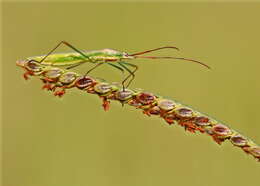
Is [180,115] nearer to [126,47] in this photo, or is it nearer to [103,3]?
[126,47]

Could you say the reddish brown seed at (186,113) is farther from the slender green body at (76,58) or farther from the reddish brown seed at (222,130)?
the slender green body at (76,58)

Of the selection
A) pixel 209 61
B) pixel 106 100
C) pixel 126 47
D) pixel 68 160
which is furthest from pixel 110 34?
pixel 106 100

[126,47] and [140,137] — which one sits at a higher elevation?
[126,47]

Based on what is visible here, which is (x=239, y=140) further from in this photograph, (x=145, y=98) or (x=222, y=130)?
(x=145, y=98)

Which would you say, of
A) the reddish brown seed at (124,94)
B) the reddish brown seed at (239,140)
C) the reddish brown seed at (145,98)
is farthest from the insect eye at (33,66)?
the reddish brown seed at (239,140)

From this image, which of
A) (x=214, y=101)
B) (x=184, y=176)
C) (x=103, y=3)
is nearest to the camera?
(x=184, y=176)

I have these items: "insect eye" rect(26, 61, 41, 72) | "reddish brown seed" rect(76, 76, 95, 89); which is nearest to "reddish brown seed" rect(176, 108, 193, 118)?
"reddish brown seed" rect(76, 76, 95, 89)

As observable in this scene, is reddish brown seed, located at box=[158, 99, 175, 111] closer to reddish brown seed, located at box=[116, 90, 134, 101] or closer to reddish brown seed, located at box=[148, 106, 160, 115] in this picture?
reddish brown seed, located at box=[148, 106, 160, 115]
